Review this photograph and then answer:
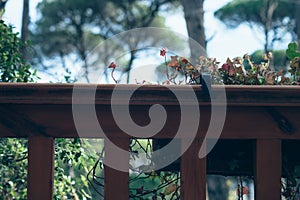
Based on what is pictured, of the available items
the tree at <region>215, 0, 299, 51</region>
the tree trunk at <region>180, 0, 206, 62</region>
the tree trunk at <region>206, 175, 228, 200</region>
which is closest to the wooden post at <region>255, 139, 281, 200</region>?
the tree trunk at <region>180, 0, 206, 62</region>

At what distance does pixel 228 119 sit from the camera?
141cm

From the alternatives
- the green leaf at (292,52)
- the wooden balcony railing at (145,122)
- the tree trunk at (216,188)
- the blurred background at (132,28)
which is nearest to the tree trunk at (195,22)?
the tree trunk at (216,188)

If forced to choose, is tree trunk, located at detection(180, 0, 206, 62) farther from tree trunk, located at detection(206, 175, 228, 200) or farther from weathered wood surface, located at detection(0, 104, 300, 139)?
weathered wood surface, located at detection(0, 104, 300, 139)

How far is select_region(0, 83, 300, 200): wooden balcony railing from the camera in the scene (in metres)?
1.34

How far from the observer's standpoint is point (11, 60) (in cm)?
303

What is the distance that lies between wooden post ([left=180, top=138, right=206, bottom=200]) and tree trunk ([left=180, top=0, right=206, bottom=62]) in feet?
13.9

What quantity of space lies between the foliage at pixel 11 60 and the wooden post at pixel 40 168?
156 cm

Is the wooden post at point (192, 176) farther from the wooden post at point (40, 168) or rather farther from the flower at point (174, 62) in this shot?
the flower at point (174, 62)

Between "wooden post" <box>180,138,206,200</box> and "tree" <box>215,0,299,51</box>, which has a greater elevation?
"tree" <box>215,0,299,51</box>

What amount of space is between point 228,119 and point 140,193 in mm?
383

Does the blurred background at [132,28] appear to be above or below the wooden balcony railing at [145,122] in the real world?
above

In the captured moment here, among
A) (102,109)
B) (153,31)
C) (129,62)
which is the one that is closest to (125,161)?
(102,109)

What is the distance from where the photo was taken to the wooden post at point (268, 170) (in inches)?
55.1

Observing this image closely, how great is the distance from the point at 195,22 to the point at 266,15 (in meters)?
6.78
